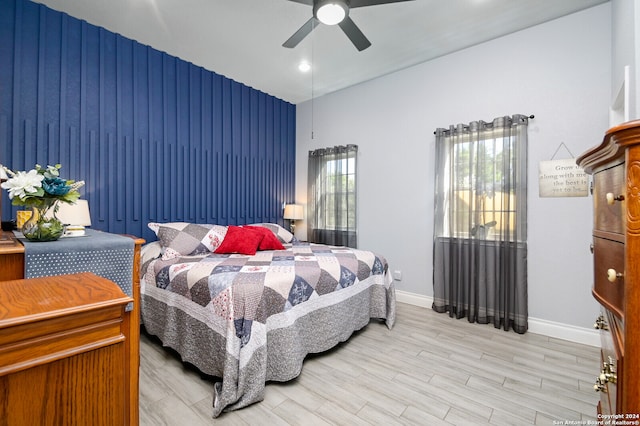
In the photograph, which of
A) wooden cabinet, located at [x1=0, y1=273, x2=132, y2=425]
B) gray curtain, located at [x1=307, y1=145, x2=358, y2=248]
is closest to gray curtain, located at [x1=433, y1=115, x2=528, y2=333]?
gray curtain, located at [x1=307, y1=145, x2=358, y2=248]

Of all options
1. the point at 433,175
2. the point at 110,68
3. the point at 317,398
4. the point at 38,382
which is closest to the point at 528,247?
the point at 433,175

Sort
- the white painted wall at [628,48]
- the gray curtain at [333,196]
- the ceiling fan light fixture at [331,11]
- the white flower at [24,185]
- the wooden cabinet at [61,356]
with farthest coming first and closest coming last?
the gray curtain at [333,196] → the ceiling fan light fixture at [331,11] → the white painted wall at [628,48] → the white flower at [24,185] → the wooden cabinet at [61,356]

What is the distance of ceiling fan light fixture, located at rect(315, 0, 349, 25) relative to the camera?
2.00 metres

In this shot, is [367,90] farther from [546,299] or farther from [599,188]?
[599,188]

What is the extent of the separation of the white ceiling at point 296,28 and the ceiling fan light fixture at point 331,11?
0.57 m

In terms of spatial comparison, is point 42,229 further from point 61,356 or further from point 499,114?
point 499,114

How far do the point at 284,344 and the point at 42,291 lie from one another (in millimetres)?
1458

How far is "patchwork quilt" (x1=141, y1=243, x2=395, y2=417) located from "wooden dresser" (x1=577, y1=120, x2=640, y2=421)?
5.03 feet

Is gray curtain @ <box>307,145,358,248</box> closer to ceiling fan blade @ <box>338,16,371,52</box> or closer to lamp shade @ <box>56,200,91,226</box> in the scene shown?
ceiling fan blade @ <box>338,16,371,52</box>

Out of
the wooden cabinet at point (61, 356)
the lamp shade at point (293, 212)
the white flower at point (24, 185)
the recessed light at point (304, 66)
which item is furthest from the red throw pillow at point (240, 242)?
the wooden cabinet at point (61, 356)

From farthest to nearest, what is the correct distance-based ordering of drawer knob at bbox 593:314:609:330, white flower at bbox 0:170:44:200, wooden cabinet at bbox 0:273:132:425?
white flower at bbox 0:170:44:200
drawer knob at bbox 593:314:609:330
wooden cabinet at bbox 0:273:132:425

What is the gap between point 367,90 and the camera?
3967 mm

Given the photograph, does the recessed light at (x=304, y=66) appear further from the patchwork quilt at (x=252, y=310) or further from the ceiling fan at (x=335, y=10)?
the patchwork quilt at (x=252, y=310)

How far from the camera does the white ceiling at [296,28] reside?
2512 millimetres
